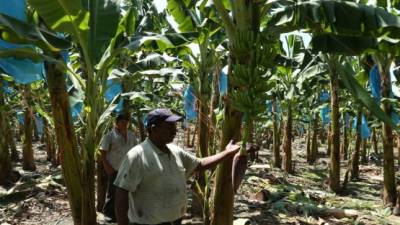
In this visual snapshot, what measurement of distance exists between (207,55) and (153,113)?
4.95m

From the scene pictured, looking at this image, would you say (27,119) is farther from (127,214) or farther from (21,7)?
(127,214)

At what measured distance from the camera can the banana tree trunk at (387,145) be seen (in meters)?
7.16

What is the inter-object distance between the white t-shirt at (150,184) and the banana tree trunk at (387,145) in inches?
206

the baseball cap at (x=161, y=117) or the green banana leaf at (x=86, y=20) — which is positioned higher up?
the green banana leaf at (x=86, y=20)

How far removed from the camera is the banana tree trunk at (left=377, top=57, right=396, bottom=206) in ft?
23.5

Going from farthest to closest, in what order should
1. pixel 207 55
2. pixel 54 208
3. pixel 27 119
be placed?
1. pixel 27 119
2. pixel 207 55
3. pixel 54 208

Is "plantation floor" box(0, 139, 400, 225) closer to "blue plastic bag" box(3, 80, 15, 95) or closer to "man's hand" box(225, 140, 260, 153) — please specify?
"blue plastic bag" box(3, 80, 15, 95)

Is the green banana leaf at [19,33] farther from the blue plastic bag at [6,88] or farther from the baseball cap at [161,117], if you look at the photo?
the blue plastic bag at [6,88]

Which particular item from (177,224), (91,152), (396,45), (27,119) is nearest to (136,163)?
(177,224)

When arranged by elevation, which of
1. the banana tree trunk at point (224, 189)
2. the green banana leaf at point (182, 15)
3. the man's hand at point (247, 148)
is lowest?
the banana tree trunk at point (224, 189)

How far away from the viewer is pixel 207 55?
7777mm

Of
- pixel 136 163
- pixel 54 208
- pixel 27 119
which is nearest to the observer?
pixel 136 163

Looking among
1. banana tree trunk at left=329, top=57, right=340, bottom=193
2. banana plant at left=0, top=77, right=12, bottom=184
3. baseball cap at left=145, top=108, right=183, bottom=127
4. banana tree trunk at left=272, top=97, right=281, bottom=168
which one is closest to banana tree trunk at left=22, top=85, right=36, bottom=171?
banana plant at left=0, top=77, right=12, bottom=184

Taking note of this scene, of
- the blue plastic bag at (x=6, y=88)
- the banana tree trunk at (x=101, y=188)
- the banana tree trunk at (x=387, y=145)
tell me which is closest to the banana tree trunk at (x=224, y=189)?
the banana tree trunk at (x=101, y=188)
